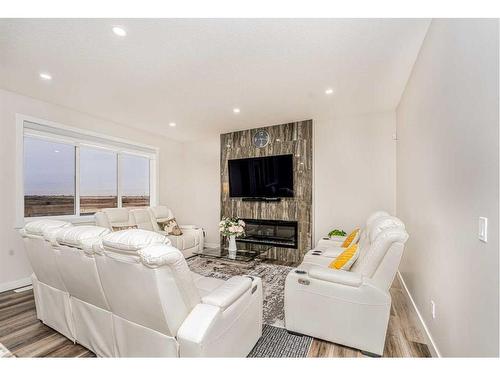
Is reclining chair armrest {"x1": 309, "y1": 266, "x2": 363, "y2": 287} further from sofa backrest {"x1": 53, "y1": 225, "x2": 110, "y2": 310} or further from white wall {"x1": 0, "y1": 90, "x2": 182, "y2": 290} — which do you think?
white wall {"x1": 0, "y1": 90, "x2": 182, "y2": 290}

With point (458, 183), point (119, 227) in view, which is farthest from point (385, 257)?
point (119, 227)

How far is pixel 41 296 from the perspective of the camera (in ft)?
7.19

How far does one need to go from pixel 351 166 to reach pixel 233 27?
Answer: 319cm

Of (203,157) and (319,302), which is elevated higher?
(203,157)

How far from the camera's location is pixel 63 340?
6.57 ft

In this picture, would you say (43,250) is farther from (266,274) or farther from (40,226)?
(266,274)

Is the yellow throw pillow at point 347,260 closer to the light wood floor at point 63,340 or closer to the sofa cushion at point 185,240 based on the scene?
the light wood floor at point 63,340

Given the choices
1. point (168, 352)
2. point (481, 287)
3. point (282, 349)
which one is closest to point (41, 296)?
point (168, 352)

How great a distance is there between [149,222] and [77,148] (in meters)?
1.80

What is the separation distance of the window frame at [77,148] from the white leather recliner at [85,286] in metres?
2.32

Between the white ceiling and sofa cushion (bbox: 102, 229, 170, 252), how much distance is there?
1722 millimetres

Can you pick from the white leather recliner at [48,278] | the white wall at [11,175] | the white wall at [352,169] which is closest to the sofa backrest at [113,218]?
the white wall at [11,175]

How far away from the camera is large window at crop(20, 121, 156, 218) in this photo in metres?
3.58
